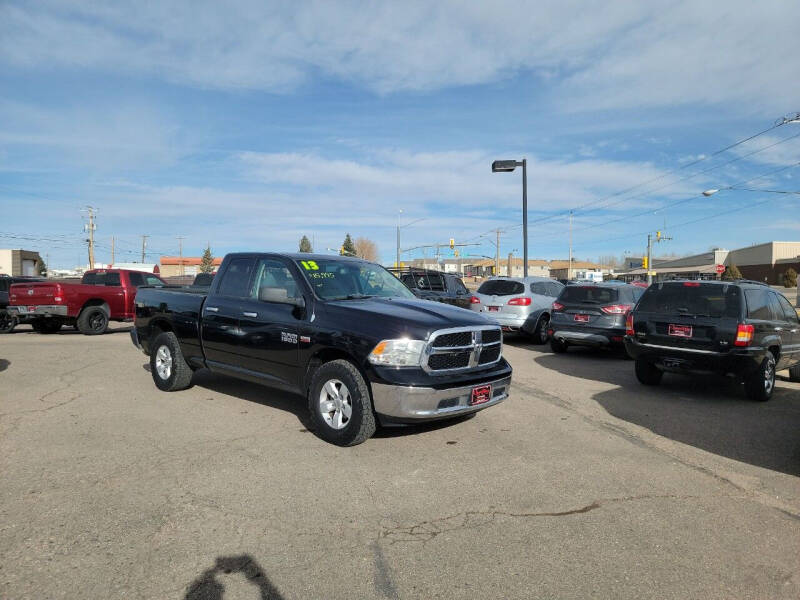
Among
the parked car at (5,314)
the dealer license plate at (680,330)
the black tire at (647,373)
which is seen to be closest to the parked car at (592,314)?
the black tire at (647,373)

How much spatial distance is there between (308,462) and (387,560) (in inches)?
69.3

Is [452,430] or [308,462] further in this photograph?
[452,430]

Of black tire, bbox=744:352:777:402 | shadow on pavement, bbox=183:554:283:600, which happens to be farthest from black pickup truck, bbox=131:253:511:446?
black tire, bbox=744:352:777:402

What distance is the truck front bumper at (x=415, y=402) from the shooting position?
4852mm

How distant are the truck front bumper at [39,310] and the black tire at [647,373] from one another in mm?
13442

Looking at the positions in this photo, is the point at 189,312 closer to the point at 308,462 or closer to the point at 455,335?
the point at 308,462

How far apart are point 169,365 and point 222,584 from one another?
5.07 m

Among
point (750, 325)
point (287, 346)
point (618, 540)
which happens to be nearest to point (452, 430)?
point (287, 346)

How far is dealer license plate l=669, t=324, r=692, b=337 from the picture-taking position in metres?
7.67

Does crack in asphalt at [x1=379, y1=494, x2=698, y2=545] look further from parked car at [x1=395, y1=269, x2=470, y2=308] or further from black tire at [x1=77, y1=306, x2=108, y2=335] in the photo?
black tire at [x1=77, y1=306, x2=108, y2=335]

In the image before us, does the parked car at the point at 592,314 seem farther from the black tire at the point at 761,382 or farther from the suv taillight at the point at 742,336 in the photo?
the suv taillight at the point at 742,336

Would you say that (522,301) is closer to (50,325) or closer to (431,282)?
(431,282)

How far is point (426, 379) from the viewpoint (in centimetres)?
493

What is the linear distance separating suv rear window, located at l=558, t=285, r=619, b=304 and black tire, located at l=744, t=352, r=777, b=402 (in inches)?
151
